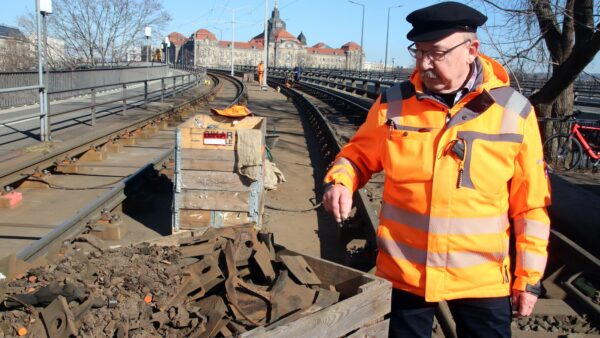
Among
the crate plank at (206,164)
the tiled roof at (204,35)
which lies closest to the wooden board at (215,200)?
the crate plank at (206,164)

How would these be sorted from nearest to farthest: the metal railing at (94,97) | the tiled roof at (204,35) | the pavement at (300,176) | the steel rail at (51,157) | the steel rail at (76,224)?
1. the steel rail at (76,224)
2. the pavement at (300,176)
3. the steel rail at (51,157)
4. the metal railing at (94,97)
5. the tiled roof at (204,35)

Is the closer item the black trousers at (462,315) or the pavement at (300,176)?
the black trousers at (462,315)

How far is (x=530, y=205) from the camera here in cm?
244

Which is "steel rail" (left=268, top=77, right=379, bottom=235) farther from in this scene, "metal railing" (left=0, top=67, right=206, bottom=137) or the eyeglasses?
"metal railing" (left=0, top=67, right=206, bottom=137)

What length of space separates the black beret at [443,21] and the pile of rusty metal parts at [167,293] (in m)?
1.40

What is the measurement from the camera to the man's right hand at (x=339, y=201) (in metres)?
2.63

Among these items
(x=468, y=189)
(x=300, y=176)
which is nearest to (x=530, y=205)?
(x=468, y=189)

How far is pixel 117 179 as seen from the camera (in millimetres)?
9555

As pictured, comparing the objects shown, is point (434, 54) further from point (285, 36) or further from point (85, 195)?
point (285, 36)

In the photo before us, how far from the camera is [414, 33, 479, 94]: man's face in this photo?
2.45m

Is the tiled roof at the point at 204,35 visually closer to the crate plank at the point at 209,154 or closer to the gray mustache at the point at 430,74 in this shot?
the crate plank at the point at 209,154

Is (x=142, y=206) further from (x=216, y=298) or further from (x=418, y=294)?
(x=418, y=294)

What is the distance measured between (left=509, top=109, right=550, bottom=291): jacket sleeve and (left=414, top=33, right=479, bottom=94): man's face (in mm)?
337

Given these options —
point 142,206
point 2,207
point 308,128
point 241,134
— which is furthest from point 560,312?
point 308,128
